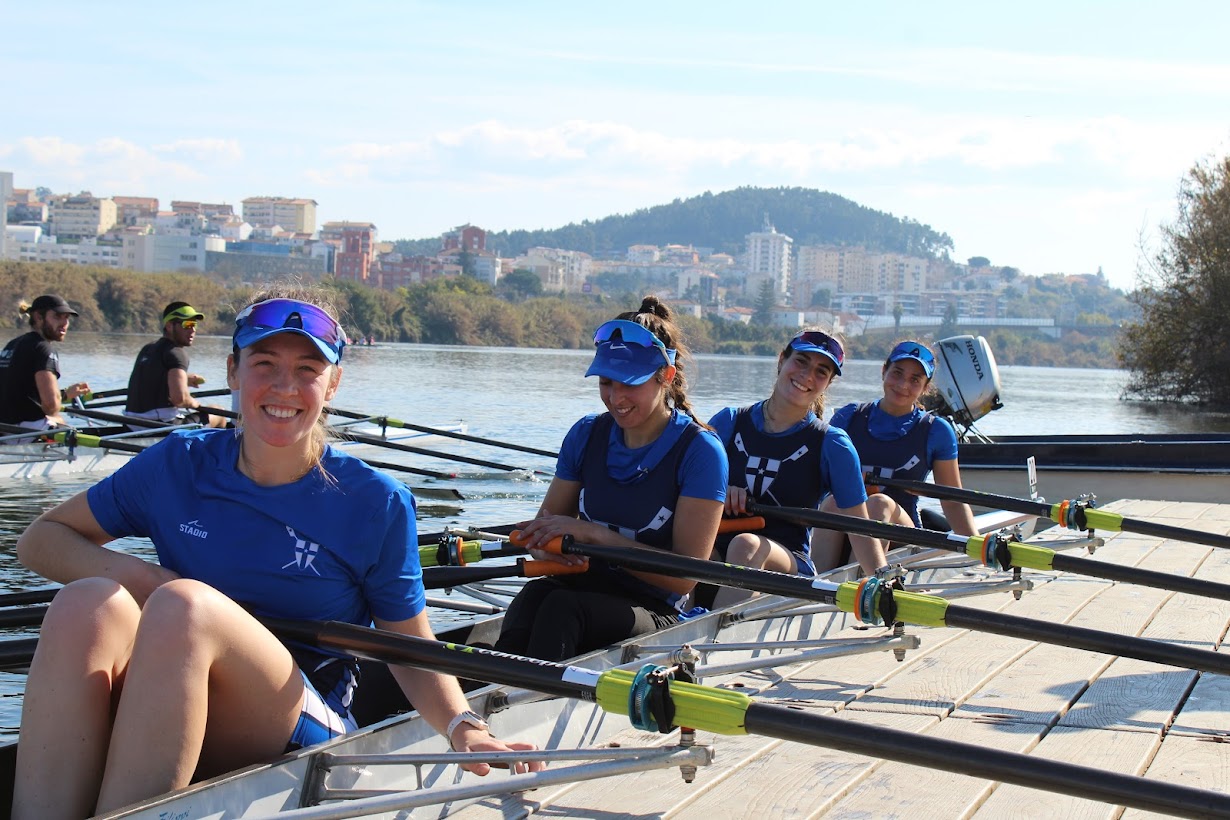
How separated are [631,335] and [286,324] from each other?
1609 mm

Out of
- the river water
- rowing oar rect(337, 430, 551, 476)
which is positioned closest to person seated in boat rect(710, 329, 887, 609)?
the river water

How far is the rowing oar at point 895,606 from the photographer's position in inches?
127

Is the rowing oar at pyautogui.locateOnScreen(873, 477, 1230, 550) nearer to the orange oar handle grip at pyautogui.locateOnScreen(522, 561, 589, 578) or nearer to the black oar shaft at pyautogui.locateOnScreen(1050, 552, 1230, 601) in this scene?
the black oar shaft at pyautogui.locateOnScreen(1050, 552, 1230, 601)

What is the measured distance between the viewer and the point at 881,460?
265 inches

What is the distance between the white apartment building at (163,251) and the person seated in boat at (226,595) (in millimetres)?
128850

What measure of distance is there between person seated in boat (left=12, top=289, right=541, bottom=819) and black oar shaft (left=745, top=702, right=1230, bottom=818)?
0.67 meters

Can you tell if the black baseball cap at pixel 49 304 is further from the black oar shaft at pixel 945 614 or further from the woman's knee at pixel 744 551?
the black oar shaft at pixel 945 614

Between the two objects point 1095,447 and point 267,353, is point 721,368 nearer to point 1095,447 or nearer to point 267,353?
point 1095,447

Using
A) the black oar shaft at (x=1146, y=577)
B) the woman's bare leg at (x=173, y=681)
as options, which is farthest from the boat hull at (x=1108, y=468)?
the woman's bare leg at (x=173, y=681)

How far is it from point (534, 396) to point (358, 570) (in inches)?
986

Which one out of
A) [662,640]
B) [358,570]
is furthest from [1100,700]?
[358,570]

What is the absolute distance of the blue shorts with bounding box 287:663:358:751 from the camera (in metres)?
2.78

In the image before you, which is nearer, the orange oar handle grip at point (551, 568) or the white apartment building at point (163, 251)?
the orange oar handle grip at point (551, 568)

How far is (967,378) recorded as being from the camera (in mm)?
13000
